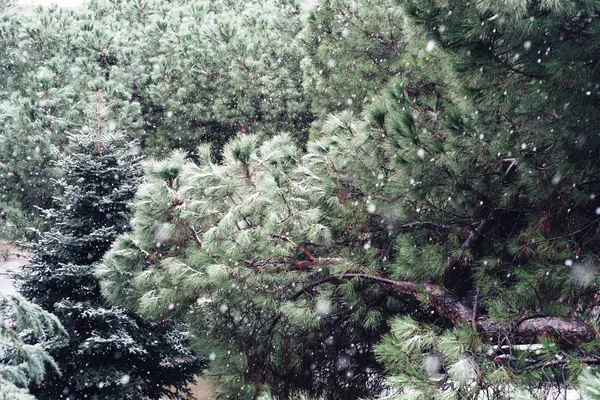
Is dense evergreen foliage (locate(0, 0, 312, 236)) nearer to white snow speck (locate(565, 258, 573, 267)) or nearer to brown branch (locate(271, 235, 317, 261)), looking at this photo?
brown branch (locate(271, 235, 317, 261))

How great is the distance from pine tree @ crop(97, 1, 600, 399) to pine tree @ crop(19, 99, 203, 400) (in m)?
1.22

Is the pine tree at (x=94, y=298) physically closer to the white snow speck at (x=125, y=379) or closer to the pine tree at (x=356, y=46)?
the white snow speck at (x=125, y=379)

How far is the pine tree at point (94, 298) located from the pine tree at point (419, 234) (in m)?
1.22

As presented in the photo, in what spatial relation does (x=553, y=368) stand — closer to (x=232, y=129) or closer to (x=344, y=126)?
(x=344, y=126)

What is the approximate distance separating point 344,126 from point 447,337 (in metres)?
2.18

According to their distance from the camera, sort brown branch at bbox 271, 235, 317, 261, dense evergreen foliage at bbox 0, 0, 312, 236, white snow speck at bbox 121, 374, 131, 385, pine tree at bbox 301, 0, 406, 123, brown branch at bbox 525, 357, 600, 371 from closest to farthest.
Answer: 1. brown branch at bbox 525, 357, 600, 371
2. brown branch at bbox 271, 235, 317, 261
3. white snow speck at bbox 121, 374, 131, 385
4. pine tree at bbox 301, 0, 406, 123
5. dense evergreen foliage at bbox 0, 0, 312, 236

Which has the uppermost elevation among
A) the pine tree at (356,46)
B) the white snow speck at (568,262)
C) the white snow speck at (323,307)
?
the pine tree at (356,46)

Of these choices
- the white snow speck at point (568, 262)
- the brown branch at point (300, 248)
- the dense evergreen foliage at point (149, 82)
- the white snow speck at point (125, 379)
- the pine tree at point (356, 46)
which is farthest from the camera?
the dense evergreen foliage at point (149, 82)

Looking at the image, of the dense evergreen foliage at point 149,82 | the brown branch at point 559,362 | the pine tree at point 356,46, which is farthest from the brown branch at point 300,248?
the dense evergreen foliage at point 149,82

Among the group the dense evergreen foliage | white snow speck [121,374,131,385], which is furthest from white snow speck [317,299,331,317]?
the dense evergreen foliage

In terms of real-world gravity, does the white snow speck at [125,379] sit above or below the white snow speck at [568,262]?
below

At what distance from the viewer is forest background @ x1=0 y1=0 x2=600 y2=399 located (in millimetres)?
2727

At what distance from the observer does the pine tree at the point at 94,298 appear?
216 inches

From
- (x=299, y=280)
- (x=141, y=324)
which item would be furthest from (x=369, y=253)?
(x=141, y=324)
